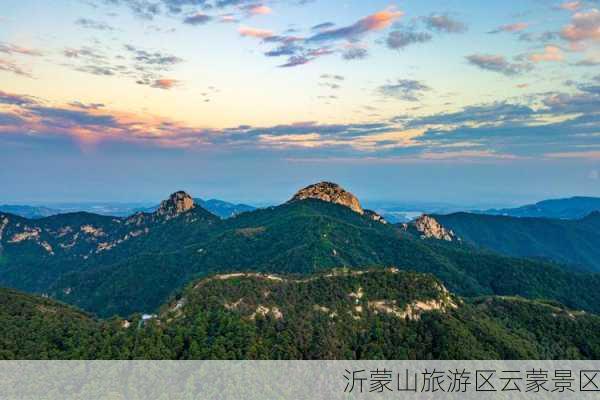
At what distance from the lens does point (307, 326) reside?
351 feet

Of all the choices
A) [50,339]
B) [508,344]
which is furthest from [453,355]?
[50,339]

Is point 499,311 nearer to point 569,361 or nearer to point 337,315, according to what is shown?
point 569,361

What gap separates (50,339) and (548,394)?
121 metres

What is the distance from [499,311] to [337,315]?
65.4 metres

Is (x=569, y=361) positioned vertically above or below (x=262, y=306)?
below

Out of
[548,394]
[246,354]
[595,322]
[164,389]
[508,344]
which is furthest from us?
[595,322]

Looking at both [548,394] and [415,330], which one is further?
[415,330]

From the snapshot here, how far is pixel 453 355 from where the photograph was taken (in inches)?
4102

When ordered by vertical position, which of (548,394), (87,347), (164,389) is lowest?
(548,394)

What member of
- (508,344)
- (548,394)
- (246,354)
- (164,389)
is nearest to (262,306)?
(246,354)

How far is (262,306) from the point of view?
113m

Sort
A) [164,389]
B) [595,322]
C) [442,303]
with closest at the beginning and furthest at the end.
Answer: [164,389], [442,303], [595,322]

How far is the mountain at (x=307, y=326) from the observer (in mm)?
97500

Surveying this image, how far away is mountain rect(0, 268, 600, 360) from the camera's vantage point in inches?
3839
